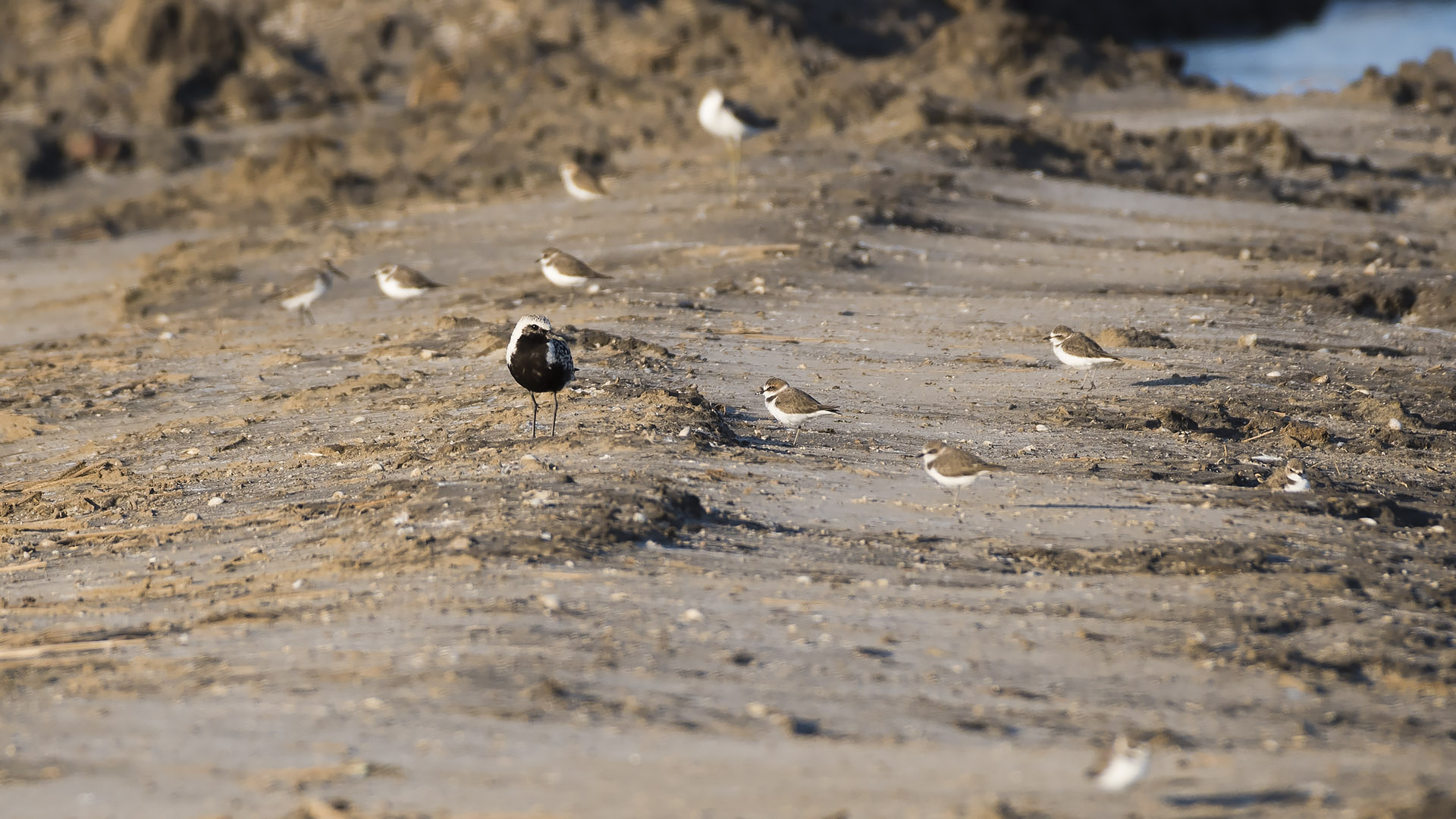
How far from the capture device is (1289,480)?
7402mm

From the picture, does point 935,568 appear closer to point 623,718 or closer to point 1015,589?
point 1015,589

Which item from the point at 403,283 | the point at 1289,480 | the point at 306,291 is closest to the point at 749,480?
the point at 1289,480

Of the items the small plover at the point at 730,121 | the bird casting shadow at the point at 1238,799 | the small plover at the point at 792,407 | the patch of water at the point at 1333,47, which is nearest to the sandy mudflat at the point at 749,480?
the bird casting shadow at the point at 1238,799

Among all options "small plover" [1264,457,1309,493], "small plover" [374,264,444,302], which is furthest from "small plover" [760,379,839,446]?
"small plover" [374,264,444,302]

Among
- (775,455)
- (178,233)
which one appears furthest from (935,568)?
(178,233)

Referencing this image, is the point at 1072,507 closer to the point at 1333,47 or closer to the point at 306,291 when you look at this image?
the point at 306,291

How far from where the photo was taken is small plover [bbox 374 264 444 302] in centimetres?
1205

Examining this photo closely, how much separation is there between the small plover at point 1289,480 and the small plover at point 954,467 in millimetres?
1497

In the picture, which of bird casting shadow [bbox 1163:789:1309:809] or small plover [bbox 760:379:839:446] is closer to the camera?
bird casting shadow [bbox 1163:789:1309:809]

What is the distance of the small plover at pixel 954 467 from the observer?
6910mm

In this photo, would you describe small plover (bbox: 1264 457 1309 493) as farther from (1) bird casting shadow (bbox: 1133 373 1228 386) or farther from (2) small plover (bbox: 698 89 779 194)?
(2) small plover (bbox: 698 89 779 194)

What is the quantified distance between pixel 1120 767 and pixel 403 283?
8.96m

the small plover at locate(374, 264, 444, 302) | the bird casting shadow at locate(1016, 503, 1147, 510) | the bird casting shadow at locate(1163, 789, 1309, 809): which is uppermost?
the bird casting shadow at locate(1163, 789, 1309, 809)

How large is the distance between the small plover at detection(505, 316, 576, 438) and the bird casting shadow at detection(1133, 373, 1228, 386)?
12.8ft
